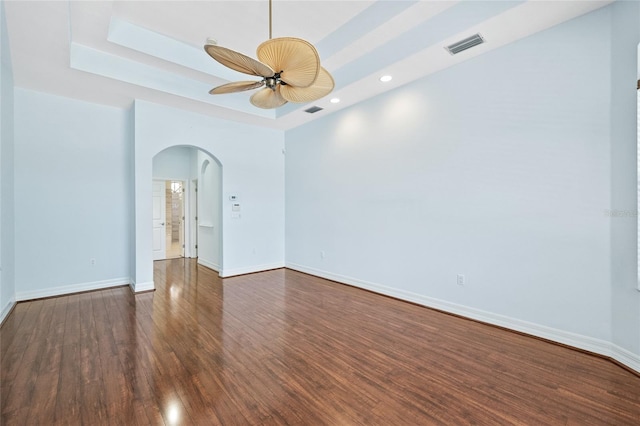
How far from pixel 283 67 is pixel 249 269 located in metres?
4.58

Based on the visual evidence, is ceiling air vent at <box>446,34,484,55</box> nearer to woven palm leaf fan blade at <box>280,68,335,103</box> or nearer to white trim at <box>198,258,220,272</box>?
woven palm leaf fan blade at <box>280,68,335,103</box>

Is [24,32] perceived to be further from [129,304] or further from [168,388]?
[168,388]

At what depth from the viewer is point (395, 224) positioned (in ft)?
14.3

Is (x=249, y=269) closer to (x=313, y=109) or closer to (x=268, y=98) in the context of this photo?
(x=313, y=109)

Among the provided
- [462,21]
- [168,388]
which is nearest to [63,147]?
[168,388]

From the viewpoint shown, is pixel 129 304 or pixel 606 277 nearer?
pixel 606 277

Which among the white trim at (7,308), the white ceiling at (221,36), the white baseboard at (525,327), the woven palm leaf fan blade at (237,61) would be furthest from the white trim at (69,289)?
the woven palm leaf fan blade at (237,61)

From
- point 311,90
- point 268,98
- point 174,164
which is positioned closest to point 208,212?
point 174,164

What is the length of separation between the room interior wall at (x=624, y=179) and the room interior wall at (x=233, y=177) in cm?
538

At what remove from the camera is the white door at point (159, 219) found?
7527mm

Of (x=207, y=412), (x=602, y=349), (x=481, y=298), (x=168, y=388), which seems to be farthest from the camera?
(x=481, y=298)

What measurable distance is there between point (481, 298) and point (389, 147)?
247 centimetres

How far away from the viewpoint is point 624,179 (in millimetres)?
2473

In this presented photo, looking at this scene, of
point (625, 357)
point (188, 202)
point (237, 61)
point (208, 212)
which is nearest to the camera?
point (237, 61)
